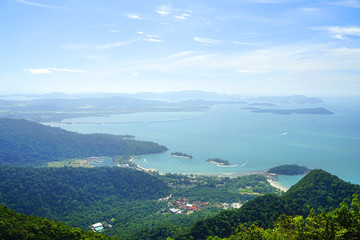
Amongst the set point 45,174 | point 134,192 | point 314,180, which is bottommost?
A: point 134,192

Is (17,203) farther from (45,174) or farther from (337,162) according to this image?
(337,162)

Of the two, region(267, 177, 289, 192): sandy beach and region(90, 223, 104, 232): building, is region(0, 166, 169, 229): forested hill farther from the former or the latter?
region(267, 177, 289, 192): sandy beach

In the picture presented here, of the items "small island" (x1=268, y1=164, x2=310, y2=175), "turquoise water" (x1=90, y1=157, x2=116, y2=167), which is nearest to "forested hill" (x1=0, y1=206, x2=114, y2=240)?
"turquoise water" (x1=90, y1=157, x2=116, y2=167)

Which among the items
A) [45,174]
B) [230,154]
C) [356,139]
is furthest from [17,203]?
[356,139]

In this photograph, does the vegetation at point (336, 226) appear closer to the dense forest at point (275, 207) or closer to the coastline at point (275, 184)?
the dense forest at point (275, 207)

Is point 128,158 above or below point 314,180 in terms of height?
below
